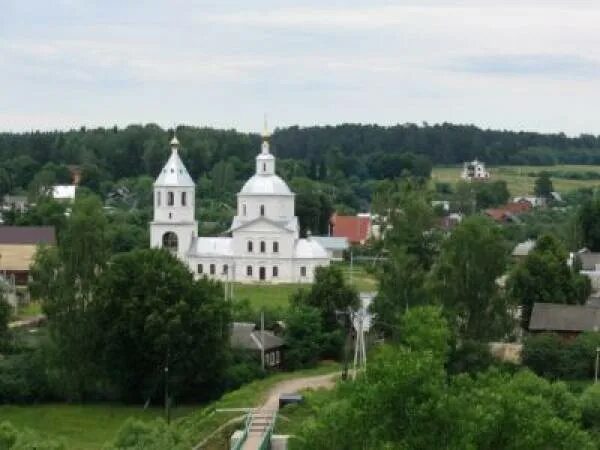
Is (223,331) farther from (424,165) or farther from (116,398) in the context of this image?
(424,165)

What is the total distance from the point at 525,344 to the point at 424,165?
93.5m

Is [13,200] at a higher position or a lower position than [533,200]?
lower

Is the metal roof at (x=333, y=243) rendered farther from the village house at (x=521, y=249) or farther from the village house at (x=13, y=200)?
the village house at (x=13, y=200)

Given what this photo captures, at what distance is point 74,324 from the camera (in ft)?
119

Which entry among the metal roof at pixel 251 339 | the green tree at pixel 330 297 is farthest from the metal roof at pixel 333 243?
the metal roof at pixel 251 339

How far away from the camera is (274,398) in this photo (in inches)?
1323

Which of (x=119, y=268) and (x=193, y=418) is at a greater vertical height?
(x=119, y=268)

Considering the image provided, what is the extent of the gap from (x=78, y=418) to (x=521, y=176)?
125234 mm

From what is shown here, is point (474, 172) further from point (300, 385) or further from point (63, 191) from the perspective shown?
point (300, 385)

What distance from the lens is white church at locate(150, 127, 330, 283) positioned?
6688 centimetres

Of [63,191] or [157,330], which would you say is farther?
[63,191]

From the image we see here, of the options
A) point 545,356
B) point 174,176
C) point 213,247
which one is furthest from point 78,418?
point 174,176

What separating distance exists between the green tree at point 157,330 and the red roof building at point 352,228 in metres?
50.4

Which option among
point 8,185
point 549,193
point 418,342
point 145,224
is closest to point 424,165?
point 549,193
